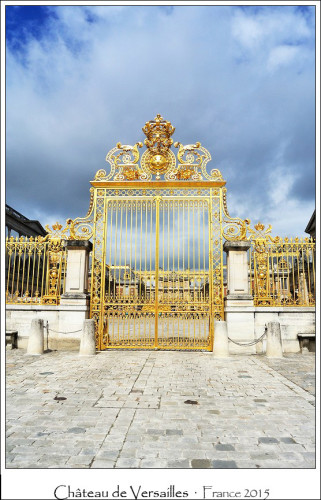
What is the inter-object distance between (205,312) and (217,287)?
35.3 inches

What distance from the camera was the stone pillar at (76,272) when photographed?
10.6 meters

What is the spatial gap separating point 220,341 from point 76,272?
506cm

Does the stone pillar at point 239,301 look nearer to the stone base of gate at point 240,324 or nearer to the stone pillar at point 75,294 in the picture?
the stone base of gate at point 240,324

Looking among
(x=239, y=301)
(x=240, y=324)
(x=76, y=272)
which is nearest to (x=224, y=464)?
(x=240, y=324)

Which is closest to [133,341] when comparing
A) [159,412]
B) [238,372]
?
[238,372]

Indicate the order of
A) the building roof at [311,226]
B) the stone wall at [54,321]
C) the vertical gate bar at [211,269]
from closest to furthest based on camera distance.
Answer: the vertical gate bar at [211,269], the stone wall at [54,321], the building roof at [311,226]

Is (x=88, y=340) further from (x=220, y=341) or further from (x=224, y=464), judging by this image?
(x=224, y=464)

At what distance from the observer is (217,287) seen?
10617 mm

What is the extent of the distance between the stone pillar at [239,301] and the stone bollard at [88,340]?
4142 millimetres

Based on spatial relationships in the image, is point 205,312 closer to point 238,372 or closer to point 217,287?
point 217,287

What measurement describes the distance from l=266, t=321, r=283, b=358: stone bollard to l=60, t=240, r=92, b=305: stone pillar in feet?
18.8

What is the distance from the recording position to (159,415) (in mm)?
4801

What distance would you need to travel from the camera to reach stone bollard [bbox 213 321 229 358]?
31.3ft

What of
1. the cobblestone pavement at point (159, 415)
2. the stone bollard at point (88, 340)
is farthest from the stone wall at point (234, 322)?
the cobblestone pavement at point (159, 415)
